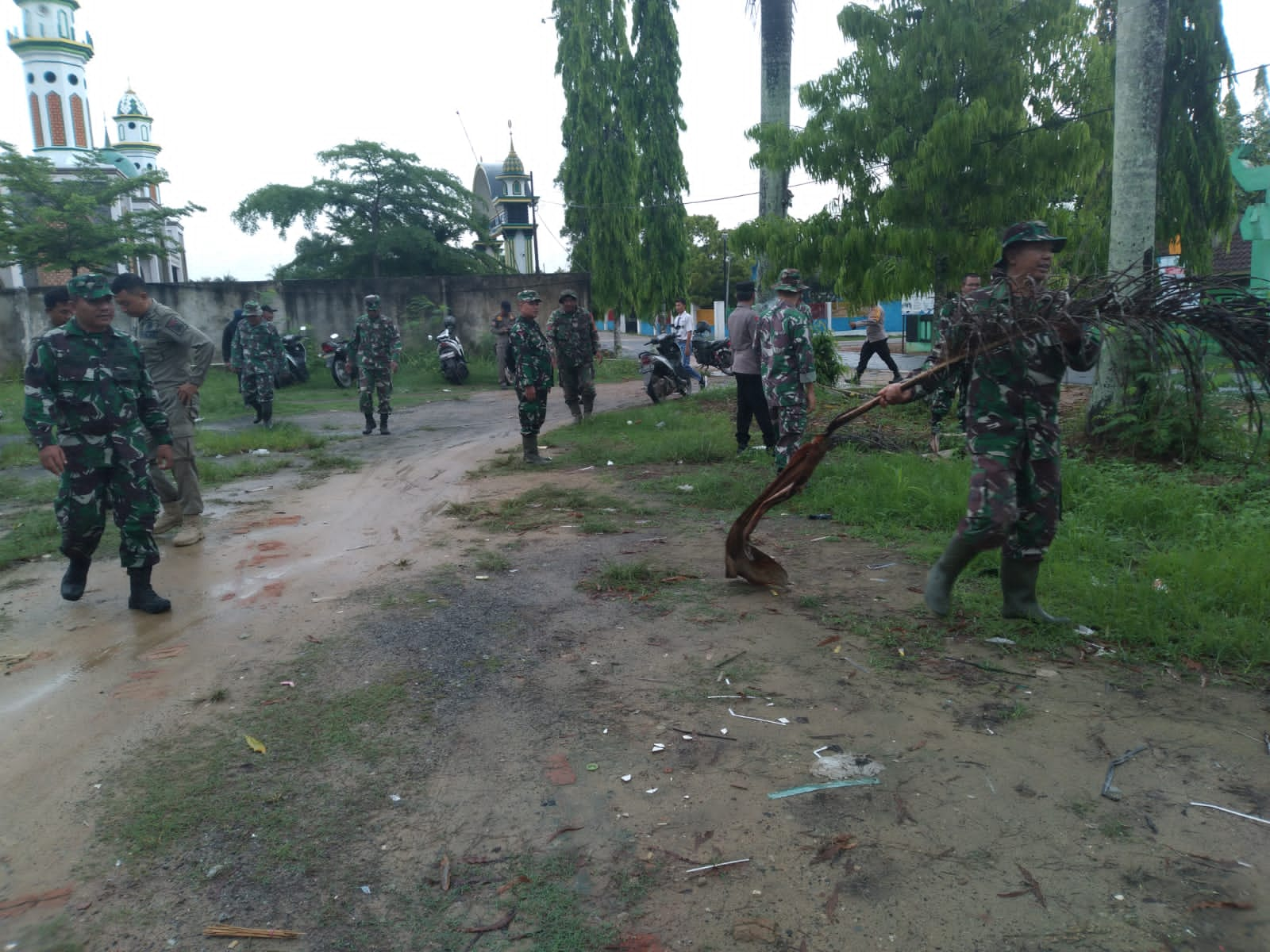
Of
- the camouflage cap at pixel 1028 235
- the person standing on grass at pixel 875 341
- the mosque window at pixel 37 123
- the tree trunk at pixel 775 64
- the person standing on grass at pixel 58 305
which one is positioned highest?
the mosque window at pixel 37 123

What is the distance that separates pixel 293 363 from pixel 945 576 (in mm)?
18914

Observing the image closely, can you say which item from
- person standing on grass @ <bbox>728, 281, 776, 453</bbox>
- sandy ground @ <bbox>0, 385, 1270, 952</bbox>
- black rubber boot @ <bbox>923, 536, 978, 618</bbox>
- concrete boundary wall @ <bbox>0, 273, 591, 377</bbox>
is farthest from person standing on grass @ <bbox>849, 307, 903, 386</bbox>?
concrete boundary wall @ <bbox>0, 273, 591, 377</bbox>

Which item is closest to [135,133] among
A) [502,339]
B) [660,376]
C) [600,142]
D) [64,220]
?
[64,220]

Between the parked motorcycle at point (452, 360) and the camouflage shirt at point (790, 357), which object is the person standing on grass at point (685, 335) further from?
the camouflage shirt at point (790, 357)

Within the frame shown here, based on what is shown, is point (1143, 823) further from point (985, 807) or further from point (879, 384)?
point (879, 384)

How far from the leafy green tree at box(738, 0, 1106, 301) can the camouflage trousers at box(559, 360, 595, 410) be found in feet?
8.77

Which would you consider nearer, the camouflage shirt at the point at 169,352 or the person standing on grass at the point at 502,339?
the camouflage shirt at the point at 169,352

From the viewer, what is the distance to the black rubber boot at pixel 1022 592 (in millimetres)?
4199

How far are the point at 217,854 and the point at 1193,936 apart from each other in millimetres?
2662

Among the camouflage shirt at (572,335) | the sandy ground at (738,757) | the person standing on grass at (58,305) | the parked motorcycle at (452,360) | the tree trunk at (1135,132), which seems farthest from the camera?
the parked motorcycle at (452,360)

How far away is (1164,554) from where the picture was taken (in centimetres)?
492

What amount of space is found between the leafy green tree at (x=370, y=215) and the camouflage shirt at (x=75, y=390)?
1187 inches

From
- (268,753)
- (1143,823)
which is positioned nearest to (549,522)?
(268,753)

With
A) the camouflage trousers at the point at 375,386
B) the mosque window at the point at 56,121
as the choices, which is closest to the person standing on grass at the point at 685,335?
the camouflage trousers at the point at 375,386
